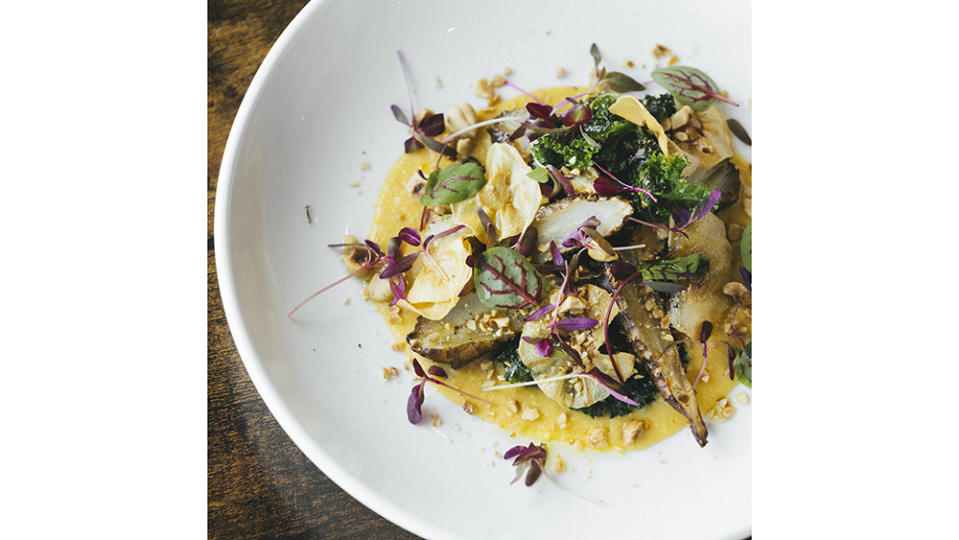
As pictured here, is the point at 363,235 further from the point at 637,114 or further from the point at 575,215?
the point at 637,114

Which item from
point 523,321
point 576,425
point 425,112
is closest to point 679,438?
point 576,425

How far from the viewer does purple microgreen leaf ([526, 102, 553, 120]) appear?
1870 mm

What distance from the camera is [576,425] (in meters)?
1.92

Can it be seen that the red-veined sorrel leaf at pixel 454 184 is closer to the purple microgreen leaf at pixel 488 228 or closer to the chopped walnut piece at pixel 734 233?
the purple microgreen leaf at pixel 488 228

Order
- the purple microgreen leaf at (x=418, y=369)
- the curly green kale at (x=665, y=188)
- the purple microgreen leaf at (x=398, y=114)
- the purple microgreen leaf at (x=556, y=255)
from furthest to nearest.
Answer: the purple microgreen leaf at (x=398, y=114)
the purple microgreen leaf at (x=418, y=369)
the purple microgreen leaf at (x=556, y=255)
the curly green kale at (x=665, y=188)

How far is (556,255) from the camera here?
1.80 metres

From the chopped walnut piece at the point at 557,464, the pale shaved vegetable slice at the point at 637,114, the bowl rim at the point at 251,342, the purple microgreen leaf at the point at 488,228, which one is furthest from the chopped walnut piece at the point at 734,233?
the bowl rim at the point at 251,342

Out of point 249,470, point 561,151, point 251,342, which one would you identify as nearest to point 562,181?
point 561,151

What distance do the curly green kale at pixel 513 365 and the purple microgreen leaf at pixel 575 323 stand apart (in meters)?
0.18

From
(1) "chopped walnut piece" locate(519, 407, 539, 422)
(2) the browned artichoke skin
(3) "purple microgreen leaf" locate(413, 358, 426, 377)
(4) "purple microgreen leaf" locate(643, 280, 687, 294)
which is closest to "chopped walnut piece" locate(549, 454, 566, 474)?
(1) "chopped walnut piece" locate(519, 407, 539, 422)

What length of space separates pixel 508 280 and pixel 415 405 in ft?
1.51

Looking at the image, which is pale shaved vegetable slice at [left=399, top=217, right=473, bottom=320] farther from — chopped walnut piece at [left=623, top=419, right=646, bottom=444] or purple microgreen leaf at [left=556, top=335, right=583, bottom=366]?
chopped walnut piece at [left=623, top=419, right=646, bottom=444]

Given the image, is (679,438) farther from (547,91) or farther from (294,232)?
(294,232)

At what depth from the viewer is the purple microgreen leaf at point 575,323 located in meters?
1.76
